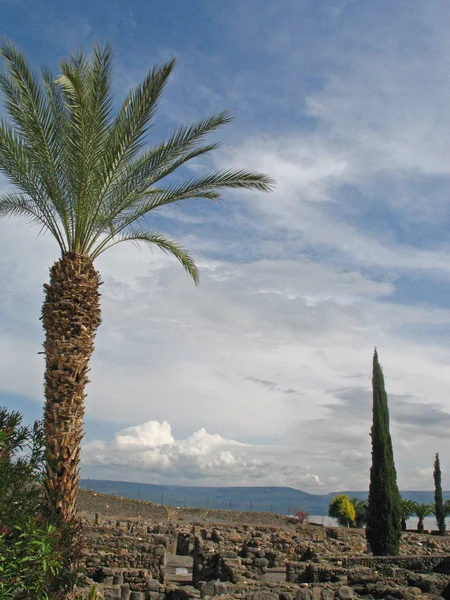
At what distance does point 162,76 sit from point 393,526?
23.3m

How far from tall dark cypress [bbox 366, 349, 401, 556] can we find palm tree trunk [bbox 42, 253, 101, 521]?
790 inches

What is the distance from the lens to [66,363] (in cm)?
1009

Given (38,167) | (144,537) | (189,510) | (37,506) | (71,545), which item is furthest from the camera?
(189,510)

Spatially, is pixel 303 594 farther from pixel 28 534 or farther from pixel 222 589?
pixel 28 534

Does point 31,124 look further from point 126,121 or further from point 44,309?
point 44,309

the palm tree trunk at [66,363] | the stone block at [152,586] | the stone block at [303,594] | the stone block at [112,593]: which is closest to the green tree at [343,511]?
the stone block at [152,586]

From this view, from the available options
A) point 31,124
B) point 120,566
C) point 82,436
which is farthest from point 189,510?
point 31,124

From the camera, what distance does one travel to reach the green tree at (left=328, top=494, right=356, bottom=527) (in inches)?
1791

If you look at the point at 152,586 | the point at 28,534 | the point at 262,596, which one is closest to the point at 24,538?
the point at 28,534

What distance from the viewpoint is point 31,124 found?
10.5 metres

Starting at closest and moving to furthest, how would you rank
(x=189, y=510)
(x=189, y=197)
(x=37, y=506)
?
(x=37, y=506) < (x=189, y=197) < (x=189, y=510)

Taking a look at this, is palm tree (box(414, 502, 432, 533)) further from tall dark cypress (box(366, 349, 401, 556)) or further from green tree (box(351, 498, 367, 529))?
tall dark cypress (box(366, 349, 401, 556))

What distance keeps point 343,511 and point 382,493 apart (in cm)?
2054

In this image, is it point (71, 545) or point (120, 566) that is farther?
point (120, 566)
